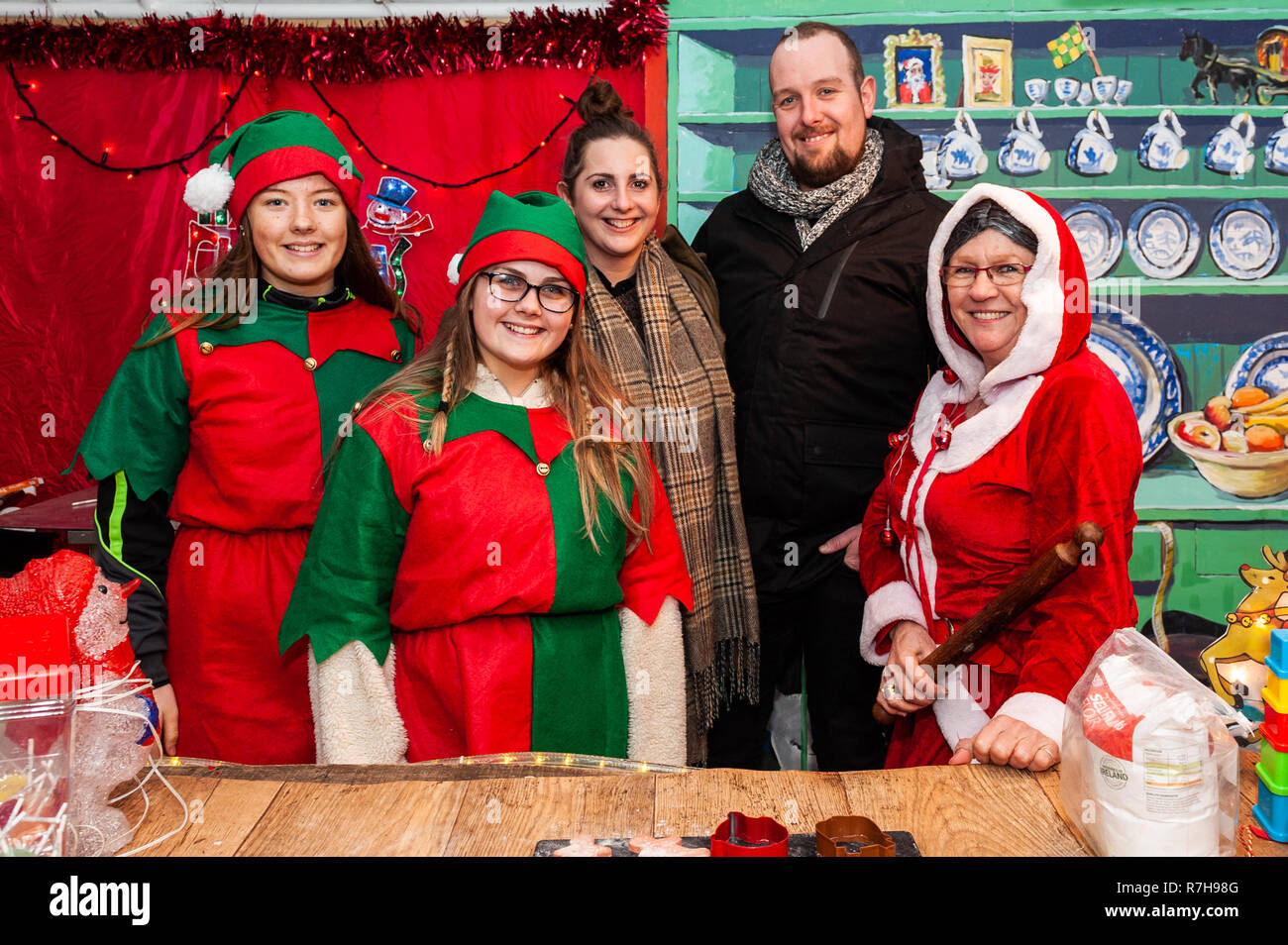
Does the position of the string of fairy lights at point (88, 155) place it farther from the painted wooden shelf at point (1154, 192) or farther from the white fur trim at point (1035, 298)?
the white fur trim at point (1035, 298)

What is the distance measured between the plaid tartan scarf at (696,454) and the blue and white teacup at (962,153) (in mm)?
1125

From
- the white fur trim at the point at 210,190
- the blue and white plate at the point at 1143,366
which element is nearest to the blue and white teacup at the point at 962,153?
the blue and white plate at the point at 1143,366

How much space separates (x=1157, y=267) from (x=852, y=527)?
1519mm

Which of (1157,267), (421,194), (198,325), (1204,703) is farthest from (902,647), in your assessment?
(421,194)

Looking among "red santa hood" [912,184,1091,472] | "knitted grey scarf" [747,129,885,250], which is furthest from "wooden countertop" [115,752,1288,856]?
"knitted grey scarf" [747,129,885,250]

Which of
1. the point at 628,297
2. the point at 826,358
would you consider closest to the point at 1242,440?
the point at 826,358

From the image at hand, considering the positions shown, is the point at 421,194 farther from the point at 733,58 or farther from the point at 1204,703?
the point at 1204,703

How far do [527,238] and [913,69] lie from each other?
180 centimetres

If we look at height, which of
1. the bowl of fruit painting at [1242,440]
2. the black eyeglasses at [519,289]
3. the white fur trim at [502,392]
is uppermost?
the black eyeglasses at [519,289]

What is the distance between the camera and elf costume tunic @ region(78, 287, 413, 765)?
7.39ft

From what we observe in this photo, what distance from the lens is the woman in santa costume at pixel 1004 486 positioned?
6.12 ft

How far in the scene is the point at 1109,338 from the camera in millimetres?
3430

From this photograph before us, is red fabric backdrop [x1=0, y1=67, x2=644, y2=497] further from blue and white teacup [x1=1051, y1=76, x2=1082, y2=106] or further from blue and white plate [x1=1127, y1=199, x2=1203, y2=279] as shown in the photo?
blue and white plate [x1=1127, y1=199, x2=1203, y2=279]

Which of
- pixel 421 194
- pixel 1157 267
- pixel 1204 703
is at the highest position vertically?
pixel 421 194
